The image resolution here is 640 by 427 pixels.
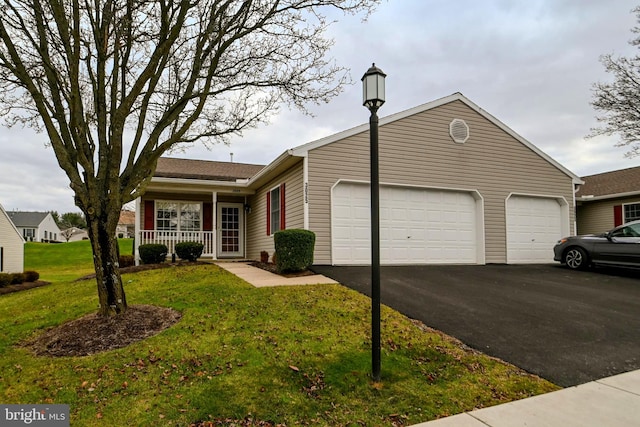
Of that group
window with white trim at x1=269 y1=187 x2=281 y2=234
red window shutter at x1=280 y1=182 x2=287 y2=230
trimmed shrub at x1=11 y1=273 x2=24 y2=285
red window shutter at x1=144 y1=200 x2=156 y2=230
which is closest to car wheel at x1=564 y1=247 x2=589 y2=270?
red window shutter at x1=280 y1=182 x2=287 y2=230

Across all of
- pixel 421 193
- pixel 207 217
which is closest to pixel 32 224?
pixel 207 217

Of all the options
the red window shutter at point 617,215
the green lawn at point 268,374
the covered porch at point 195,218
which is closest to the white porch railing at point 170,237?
the covered porch at point 195,218

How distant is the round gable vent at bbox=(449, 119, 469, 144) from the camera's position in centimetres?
1171

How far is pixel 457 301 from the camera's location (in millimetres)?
6664

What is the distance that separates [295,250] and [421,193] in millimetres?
4546

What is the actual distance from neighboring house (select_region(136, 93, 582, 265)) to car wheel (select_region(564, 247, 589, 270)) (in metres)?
1.42

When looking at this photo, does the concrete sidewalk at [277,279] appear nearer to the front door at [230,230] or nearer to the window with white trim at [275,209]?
the window with white trim at [275,209]

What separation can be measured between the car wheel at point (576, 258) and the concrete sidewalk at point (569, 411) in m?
8.01

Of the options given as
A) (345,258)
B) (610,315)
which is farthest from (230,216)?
(610,315)

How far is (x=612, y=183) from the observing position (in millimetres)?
15992

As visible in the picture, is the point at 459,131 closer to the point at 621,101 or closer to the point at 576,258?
the point at 576,258

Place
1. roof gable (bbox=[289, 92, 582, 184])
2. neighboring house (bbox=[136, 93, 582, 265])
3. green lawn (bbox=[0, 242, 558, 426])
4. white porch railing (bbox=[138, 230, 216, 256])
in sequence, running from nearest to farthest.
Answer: green lawn (bbox=[0, 242, 558, 426]) → roof gable (bbox=[289, 92, 582, 184]) → neighboring house (bbox=[136, 93, 582, 265]) → white porch railing (bbox=[138, 230, 216, 256])

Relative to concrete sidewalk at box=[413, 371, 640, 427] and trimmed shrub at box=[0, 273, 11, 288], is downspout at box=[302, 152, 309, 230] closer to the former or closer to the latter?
concrete sidewalk at box=[413, 371, 640, 427]

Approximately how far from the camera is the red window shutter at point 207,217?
15.2m
